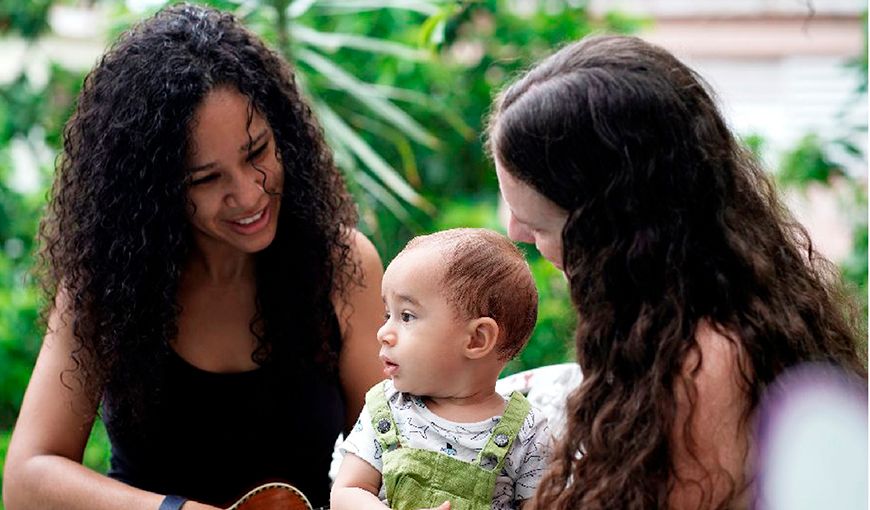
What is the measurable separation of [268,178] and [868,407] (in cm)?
104

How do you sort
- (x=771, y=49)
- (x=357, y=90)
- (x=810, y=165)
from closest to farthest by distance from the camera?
1. (x=357, y=90)
2. (x=810, y=165)
3. (x=771, y=49)

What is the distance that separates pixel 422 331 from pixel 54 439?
87 centimetres

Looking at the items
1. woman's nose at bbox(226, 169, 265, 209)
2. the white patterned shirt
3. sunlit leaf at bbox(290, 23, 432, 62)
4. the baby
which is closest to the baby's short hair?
the baby

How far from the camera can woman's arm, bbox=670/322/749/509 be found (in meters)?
1.44

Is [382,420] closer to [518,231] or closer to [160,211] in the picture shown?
[518,231]

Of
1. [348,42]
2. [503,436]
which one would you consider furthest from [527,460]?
[348,42]

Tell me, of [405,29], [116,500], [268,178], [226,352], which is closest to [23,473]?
[116,500]

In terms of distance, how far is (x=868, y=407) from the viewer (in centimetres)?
153

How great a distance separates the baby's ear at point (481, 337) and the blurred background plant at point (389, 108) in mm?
1983

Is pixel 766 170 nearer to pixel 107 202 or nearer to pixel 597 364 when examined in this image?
pixel 597 364

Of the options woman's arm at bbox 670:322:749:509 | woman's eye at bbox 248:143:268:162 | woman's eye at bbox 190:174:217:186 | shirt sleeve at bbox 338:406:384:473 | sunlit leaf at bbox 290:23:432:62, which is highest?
sunlit leaf at bbox 290:23:432:62

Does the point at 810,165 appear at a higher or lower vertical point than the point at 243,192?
lower

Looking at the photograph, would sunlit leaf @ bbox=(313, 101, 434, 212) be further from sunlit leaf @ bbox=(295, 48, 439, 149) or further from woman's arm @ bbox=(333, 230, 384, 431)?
woman's arm @ bbox=(333, 230, 384, 431)

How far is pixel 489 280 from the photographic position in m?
1.67
